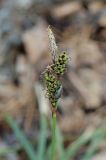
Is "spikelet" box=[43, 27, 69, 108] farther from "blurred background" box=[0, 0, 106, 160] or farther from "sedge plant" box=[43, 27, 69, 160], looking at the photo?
"blurred background" box=[0, 0, 106, 160]

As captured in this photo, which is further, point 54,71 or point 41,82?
point 41,82

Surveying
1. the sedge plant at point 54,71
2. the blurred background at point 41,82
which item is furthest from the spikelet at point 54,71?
the blurred background at point 41,82

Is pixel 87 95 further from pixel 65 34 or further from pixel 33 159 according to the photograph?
pixel 33 159

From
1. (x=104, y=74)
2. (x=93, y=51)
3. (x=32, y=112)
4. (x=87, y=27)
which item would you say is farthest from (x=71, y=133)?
(x=87, y=27)

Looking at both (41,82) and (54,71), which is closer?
(54,71)

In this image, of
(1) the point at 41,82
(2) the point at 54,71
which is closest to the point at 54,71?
(2) the point at 54,71

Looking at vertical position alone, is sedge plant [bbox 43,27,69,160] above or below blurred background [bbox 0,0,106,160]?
below

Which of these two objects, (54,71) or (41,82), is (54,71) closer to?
(54,71)

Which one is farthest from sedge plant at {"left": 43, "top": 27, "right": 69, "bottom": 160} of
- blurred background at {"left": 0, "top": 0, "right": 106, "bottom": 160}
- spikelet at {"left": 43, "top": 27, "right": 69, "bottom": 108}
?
blurred background at {"left": 0, "top": 0, "right": 106, "bottom": 160}

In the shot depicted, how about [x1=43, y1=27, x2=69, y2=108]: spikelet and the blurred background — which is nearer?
[x1=43, y1=27, x2=69, y2=108]: spikelet

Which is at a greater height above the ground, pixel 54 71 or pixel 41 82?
pixel 41 82
